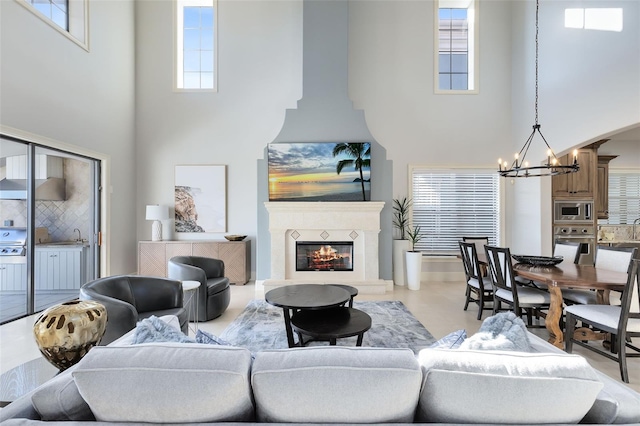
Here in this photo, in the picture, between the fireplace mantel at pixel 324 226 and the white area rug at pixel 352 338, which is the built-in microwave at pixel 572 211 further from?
the white area rug at pixel 352 338

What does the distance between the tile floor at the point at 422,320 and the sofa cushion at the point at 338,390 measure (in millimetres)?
2654

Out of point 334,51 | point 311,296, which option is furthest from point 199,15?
point 311,296

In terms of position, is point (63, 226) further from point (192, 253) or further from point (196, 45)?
point (196, 45)

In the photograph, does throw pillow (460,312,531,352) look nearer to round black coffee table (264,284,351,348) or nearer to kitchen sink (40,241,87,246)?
round black coffee table (264,284,351,348)

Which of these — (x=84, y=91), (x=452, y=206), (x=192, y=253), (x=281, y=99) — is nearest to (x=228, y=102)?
(x=281, y=99)

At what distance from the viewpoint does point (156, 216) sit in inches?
223

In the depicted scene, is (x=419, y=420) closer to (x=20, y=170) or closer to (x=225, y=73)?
(x=20, y=170)

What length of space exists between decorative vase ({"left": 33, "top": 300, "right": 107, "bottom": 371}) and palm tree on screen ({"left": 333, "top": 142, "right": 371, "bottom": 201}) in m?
4.48

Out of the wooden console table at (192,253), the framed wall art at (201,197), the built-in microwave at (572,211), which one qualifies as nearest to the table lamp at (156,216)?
the wooden console table at (192,253)

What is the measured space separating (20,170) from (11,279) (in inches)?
55.3

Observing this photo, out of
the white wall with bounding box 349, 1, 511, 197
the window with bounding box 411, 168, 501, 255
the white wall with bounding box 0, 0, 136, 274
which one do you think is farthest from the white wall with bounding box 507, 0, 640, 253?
the white wall with bounding box 0, 0, 136, 274

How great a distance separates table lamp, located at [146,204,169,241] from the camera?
222 inches

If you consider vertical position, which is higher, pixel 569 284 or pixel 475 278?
pixel 569 284

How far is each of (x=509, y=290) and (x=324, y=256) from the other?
289cm
